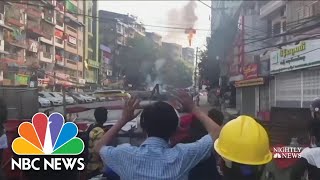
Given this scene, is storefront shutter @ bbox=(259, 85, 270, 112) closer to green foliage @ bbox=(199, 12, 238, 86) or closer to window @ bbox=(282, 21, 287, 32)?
window @ bbox=(282, 21, 287, 32)

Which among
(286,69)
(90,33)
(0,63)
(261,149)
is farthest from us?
(90,33)

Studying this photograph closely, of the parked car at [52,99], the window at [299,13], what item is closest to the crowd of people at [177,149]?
the window at [299,13]

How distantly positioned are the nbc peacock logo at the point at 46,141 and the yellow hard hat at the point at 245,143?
2268mm

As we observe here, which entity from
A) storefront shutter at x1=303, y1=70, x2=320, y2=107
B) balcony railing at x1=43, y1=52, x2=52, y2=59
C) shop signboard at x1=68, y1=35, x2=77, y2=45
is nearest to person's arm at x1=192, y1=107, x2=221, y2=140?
storefront shutter at x1=303, y1=70, x2=320, y2=107

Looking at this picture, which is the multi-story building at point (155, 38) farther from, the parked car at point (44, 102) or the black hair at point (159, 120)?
the black hair at point (159, 120)

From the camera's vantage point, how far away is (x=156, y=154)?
7.11 ft

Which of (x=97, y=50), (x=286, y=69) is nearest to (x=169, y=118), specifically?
(x=286, y=69)

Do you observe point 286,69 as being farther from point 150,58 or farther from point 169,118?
point 169,118

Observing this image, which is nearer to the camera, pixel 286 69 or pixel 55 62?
pixel 286 69

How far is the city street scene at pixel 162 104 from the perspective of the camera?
2.20 metres

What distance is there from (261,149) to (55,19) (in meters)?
47.8

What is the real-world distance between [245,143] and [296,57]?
14.2 m

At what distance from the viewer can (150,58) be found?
26984 millimetres

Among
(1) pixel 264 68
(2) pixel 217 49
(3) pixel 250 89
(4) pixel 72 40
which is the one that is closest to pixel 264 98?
(1) pixel 264 68
